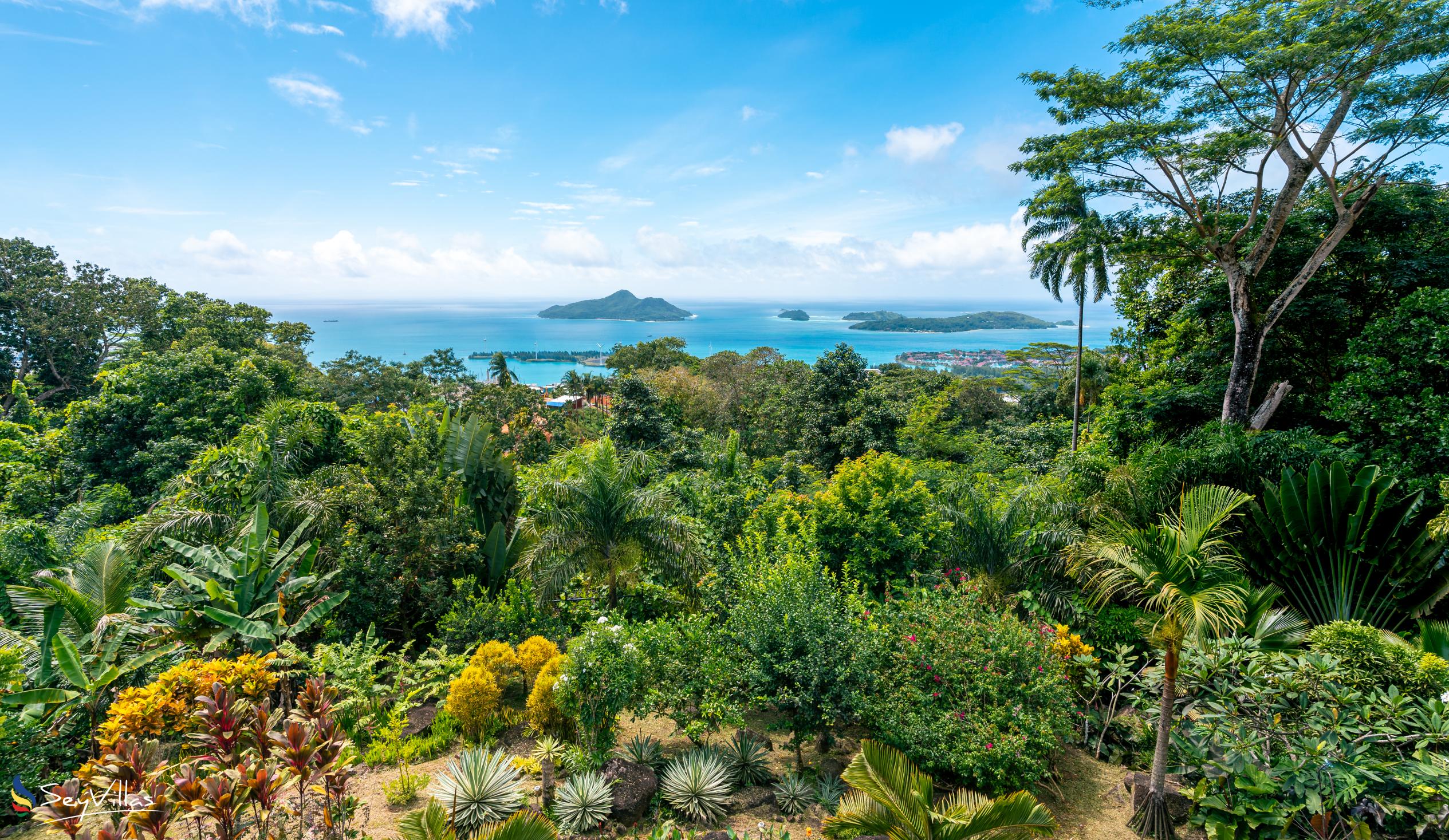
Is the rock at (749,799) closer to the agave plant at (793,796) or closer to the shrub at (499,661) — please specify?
the agave plant at (793,796)

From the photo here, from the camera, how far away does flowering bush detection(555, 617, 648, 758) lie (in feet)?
18.2

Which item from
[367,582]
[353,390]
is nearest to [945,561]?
[367,582]

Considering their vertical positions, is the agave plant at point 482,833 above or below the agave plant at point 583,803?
above

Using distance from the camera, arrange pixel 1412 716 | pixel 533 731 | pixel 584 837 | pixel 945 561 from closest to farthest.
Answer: pixel 1412 716 < pixel 584 837 < pixel 533 731 < pixel 945 561

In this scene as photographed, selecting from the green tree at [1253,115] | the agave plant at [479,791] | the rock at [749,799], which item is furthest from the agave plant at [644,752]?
the green tree at [1253,115]

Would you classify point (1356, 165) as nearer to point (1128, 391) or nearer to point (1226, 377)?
point (1226, 377)

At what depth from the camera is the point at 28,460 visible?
14477 millimetres

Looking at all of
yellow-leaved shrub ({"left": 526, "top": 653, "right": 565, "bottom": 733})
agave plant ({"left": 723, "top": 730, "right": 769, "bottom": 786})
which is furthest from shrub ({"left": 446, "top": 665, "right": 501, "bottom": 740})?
agave plant ({"left": 723, "top": 730, "right": 769, "bottom": 786})

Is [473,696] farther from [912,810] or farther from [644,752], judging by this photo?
[912,810]

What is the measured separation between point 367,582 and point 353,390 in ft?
86.4

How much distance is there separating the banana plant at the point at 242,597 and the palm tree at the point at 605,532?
2739 millimetres

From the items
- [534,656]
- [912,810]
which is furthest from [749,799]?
[534,656]

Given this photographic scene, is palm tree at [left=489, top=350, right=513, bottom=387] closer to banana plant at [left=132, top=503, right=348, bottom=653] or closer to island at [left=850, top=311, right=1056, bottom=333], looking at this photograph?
banana plant at [left=132, top=503, right=348, bottom=653]

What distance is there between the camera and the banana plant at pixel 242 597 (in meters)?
6.57
